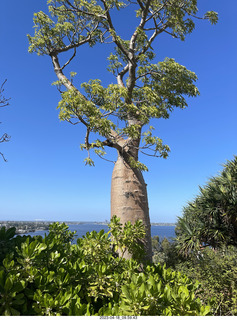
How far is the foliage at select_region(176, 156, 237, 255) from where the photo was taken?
24.1 feet

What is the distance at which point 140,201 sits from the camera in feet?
17.4

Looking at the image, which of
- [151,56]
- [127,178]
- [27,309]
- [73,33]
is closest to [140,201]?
[127,178]

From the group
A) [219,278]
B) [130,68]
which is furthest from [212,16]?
[219,278]

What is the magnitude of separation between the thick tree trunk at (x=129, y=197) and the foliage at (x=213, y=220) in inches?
109

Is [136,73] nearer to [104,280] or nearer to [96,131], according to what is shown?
[96,131]

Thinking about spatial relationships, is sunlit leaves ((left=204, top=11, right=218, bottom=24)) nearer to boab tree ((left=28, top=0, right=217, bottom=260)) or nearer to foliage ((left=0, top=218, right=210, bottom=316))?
boab tree ((left=28, top=0, right=217, bottom=260))

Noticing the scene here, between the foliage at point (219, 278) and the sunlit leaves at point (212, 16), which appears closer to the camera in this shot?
the foliage at point (219, 278)

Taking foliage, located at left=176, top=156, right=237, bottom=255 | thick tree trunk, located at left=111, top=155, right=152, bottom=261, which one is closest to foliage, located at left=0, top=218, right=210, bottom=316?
thick tree trunk, located at left=111, top=155, right=152, bottom=261

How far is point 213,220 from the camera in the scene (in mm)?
7594

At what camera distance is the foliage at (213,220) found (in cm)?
734

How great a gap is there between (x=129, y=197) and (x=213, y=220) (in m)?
4.03

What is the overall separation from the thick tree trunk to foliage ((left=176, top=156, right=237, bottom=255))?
2777mm

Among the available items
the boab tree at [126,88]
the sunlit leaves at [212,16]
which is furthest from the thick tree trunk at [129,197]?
the sunlit leaves at [212,16]

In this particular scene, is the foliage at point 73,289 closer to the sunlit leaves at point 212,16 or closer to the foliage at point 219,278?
the foliage at point 219,278
